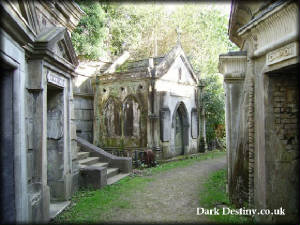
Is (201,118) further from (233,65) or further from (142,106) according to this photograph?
(233,65)

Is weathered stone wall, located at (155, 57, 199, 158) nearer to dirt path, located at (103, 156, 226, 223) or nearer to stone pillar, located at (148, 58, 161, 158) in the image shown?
stone pillar, located at (148, 58, 161, 158)

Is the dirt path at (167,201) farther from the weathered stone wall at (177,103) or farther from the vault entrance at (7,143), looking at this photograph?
the weathered stone wall at (177,103)

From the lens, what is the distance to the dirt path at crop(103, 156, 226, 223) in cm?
525

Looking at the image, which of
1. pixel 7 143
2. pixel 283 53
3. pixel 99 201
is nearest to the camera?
pixel 7 143

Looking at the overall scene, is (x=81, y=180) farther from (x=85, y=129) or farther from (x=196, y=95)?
(x=196, y=95)

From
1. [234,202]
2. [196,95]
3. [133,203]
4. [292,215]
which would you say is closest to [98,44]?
[196,95]

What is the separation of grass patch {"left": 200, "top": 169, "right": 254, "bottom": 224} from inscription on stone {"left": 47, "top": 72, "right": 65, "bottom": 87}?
4.43m

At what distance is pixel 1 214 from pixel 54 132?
2836 mm

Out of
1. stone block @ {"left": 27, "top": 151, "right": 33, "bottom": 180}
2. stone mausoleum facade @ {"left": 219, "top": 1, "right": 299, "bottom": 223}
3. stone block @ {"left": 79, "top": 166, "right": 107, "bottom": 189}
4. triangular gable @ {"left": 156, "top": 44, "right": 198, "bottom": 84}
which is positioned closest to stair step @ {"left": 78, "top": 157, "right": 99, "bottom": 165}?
stone block @ {"left": 79, "top": 166, "right": 107, "bottom": 189}

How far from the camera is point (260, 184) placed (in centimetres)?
455

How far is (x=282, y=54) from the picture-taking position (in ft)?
12.9

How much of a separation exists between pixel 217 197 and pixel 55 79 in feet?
16.0

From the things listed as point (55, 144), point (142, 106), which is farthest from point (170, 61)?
point (55, 144)

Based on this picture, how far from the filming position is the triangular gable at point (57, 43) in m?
4.76
